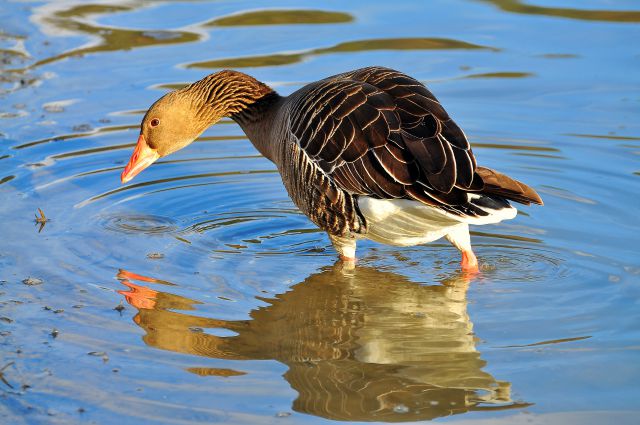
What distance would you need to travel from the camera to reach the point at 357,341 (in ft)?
19.6

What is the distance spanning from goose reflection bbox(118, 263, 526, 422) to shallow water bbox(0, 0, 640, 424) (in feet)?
0.06

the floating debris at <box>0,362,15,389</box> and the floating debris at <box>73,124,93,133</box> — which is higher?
the floating debris at <box>73,124,93,133</box>

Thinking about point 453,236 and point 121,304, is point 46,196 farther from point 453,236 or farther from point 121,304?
point 453,236

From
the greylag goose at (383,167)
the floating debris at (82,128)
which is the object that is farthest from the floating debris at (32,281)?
the floating debris at (82,128)

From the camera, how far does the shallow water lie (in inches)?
208

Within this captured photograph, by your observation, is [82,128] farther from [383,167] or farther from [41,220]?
[383,167]

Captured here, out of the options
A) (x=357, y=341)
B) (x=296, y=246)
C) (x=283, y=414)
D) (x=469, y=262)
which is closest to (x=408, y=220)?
(x=469, y=262)

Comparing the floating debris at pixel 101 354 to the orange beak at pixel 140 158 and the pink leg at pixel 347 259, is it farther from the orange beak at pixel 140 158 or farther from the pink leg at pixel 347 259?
the orange beak at pixel 140 158

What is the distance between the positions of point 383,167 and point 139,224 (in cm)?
241

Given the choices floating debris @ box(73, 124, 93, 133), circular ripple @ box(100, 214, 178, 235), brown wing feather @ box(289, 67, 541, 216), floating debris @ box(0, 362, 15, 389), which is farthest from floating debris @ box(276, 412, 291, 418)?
floating debris @ box(73, 124, 93, 133)

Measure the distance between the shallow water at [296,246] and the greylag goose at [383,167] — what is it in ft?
1.39

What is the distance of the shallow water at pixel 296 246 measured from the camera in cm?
529

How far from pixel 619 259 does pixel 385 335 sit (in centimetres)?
192

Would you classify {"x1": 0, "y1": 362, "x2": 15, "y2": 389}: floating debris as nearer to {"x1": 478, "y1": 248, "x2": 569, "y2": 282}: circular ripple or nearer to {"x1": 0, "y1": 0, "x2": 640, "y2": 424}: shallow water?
{"x1": 0, "y1": 0, "x2": 640, "y2": 424}: shallow water
